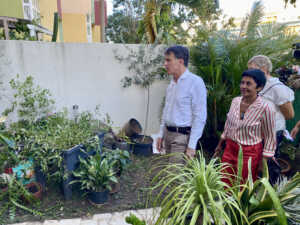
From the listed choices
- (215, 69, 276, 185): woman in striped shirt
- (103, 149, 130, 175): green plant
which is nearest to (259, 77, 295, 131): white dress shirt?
(215, 69, 276, 185): woman in striped shirt

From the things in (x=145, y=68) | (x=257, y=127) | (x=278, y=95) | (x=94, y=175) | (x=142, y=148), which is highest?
(x=145, y=68)

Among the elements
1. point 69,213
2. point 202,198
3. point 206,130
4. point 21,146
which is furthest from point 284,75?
point 21,146

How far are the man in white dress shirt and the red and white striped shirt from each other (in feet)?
1.14

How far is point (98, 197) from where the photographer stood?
2666 mm

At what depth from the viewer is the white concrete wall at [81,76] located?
370cm

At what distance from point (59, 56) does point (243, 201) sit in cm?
385

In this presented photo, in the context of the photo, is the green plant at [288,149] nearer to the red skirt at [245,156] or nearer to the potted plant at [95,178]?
the red skirt at [245,156]

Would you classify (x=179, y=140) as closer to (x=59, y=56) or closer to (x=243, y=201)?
(x=243, y=201)

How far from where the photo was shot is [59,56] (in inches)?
156

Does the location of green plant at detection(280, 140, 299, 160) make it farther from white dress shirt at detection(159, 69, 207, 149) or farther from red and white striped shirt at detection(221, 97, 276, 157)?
white dress shirt at detection(159, 69, 207, 149)

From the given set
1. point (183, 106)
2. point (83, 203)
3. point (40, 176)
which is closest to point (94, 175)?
point (83, 203)

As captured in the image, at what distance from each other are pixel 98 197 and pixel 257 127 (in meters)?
2.01

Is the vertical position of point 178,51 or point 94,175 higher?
point 178,51

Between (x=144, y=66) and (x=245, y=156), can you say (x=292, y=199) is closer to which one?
(x=245, y=156)
